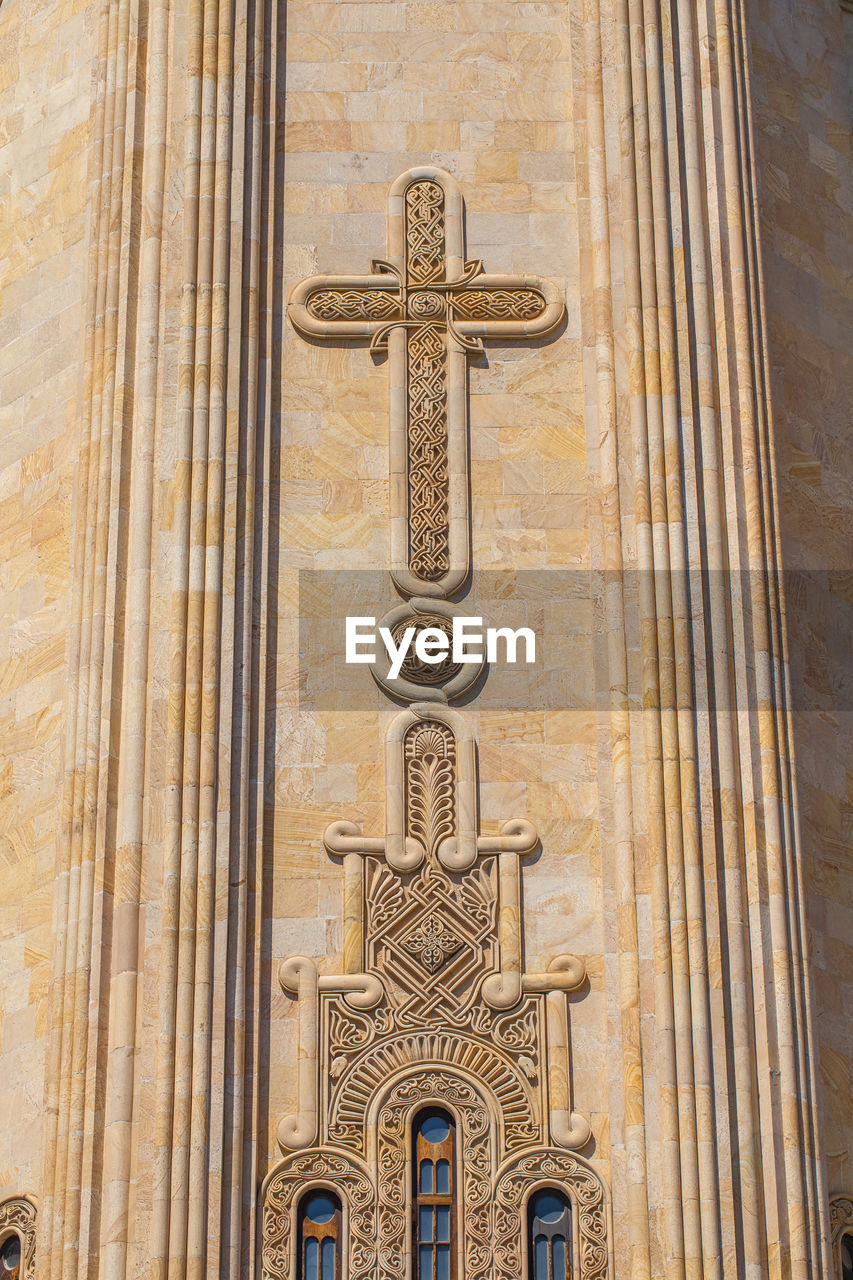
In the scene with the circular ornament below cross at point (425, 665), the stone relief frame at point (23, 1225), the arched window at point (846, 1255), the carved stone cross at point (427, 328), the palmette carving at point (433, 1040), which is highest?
the carved stone cross at point (427, 328)

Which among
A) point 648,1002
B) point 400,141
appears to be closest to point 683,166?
point 400,141

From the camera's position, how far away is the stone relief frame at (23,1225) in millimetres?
17589

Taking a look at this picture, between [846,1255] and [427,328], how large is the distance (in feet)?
26.8

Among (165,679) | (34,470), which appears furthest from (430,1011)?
(34,470)

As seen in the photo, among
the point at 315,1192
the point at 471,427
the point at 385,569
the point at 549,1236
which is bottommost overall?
the point at 549,1236

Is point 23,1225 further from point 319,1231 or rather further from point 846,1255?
point 846,1255

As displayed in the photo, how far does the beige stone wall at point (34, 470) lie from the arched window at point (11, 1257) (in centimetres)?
40

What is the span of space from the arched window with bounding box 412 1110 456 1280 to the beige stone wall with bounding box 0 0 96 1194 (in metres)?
2.92

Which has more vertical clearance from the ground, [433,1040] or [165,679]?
[165,679]

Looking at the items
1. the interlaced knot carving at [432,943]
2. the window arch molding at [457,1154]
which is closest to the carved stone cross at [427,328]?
the interlaced knot carving at [432,943]

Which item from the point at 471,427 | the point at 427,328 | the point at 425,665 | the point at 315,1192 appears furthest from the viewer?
the point at 427,328

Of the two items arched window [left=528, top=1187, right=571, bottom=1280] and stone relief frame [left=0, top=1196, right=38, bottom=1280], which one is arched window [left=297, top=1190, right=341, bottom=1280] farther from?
stone relief frame [left=0, top=1196, right=38, bottom=1280]

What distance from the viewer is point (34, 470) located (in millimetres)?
20469

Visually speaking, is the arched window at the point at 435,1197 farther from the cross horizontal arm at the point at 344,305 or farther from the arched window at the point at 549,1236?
the cross horizontal arm at the point at 344,305
